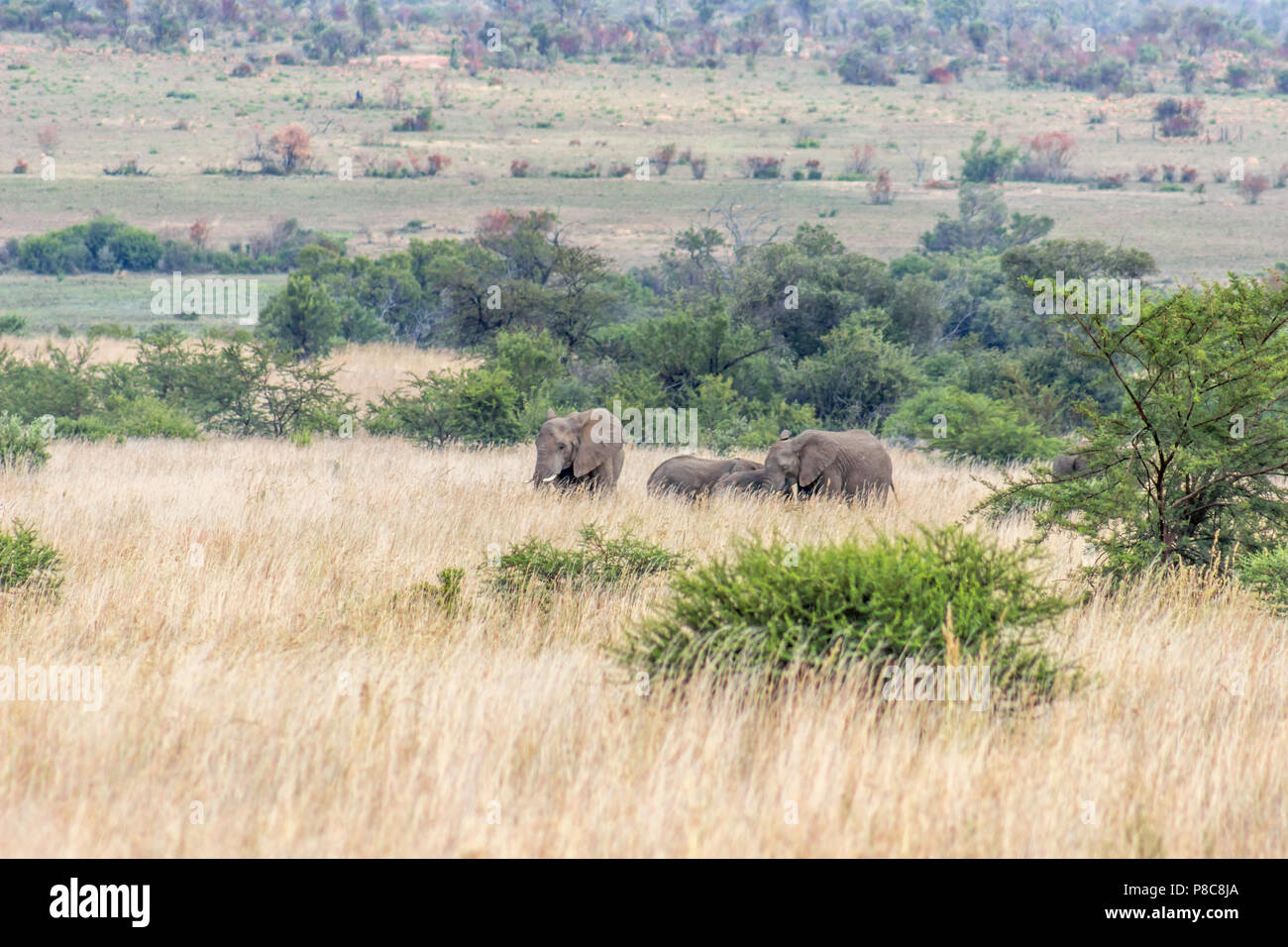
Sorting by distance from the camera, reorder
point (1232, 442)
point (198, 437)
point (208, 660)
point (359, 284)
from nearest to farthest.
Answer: point (208, 660)
point (1232, 442)
point (198, 437)
point (359, 284)

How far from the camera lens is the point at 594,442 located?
13.9 metres

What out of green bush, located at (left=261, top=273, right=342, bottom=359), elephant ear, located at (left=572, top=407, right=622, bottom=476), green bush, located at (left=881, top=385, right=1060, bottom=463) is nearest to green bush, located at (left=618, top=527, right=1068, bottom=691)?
elephant ear, located at (left=572, top=407, right=622, bottom=476)

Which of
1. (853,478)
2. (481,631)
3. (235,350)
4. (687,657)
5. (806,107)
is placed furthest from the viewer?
(806,107)

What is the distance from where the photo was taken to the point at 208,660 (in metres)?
6.92

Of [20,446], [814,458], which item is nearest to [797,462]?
[814,458]

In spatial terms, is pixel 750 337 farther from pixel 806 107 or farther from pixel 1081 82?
pixel 1081 82

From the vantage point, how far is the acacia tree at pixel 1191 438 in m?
8.74

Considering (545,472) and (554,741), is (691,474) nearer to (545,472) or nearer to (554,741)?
(545,472)

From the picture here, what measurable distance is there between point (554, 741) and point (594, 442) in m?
8.45

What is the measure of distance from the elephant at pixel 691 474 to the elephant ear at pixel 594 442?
0.62 meters

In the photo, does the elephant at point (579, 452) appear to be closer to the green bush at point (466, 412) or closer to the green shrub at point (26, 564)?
the green bush at point (466, 412)

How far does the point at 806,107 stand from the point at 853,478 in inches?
3133
